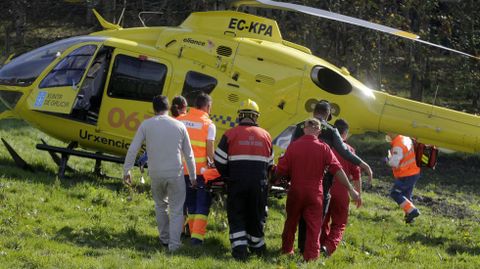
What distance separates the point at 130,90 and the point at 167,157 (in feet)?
13.0

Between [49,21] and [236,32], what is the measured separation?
63.9 ft

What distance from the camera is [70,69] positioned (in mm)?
12953

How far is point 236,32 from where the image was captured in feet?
42.3

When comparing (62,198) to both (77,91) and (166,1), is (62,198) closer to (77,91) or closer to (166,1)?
(77,91)

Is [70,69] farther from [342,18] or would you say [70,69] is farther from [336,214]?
[336,214]

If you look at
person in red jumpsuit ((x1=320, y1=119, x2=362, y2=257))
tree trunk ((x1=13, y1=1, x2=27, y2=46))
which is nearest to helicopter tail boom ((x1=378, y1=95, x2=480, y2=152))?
person in red jumpsuit ((x1=320, y1=119, x2=362, y2=257))

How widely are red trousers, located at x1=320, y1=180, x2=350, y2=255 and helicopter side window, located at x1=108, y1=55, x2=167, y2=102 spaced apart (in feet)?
13.3

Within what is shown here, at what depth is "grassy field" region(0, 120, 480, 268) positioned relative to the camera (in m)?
8.68

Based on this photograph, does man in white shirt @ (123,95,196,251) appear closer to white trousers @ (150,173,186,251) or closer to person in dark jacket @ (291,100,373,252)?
white trousers @ (150,173,186,251)

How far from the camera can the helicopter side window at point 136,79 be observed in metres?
12.7

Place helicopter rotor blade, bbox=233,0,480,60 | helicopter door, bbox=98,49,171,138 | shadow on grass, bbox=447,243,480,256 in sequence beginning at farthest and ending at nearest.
Answer: helicopter door, bbox=98,49,171,138, shadow on grass, bbox=447,243,480,256, helicopter rotor blade, bbox=233,0,480,60

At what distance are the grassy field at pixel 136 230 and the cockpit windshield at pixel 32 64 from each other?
1471 mm

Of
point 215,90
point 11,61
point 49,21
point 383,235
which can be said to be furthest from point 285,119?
point 49,21

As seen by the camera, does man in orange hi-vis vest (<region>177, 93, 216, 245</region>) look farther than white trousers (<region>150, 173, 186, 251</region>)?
Yes
